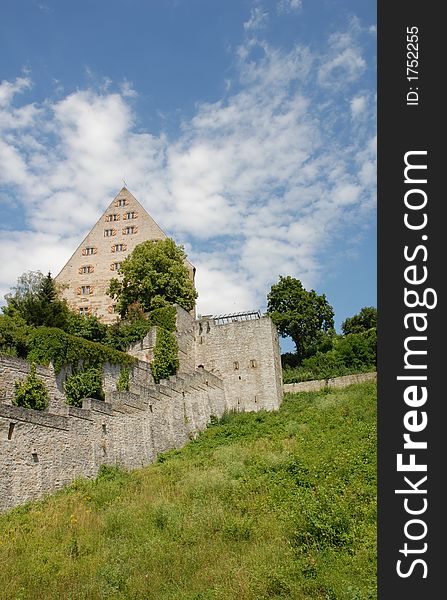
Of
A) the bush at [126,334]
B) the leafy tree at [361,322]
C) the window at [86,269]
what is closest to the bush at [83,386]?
the bush at [126,334]

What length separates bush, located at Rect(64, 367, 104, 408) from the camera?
2411 cm

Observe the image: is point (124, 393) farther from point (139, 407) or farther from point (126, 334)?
point (126, 334)

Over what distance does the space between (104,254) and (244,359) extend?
16.3 meters

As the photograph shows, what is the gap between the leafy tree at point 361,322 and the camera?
53.5 meters

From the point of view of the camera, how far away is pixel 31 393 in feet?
71.5

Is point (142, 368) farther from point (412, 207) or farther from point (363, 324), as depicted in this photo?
point (363, 324)

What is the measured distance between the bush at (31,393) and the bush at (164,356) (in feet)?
34.7

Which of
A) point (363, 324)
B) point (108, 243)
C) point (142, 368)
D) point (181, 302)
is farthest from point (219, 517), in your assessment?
point (363, 324)

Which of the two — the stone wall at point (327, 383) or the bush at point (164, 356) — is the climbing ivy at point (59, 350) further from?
the stone wall at point (327, 383)

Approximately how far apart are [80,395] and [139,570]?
13.7m

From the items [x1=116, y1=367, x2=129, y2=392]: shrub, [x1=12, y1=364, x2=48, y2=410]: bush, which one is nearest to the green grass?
[x1=12, y1=364, x2=48, y2=410]: bush

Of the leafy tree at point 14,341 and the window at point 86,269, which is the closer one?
the leafy tree at point 14,341

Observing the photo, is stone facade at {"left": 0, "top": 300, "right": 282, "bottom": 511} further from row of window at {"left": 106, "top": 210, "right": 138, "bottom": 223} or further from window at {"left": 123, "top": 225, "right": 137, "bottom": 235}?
row of window at {"left": 106, "top": 210, "right": 138, "bottom": 223}

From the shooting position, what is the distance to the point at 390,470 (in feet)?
19.8
